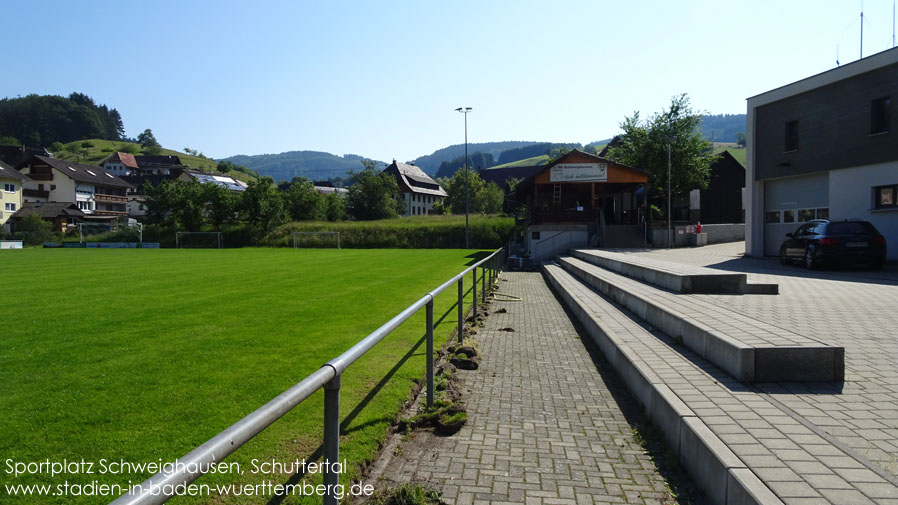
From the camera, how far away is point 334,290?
1416cm

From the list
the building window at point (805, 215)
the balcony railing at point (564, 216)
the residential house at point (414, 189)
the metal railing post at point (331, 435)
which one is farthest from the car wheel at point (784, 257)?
the residential house at point (414, 189)

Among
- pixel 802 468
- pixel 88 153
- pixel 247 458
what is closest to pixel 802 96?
pixel 802 468

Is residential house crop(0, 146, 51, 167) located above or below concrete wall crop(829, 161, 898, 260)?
above

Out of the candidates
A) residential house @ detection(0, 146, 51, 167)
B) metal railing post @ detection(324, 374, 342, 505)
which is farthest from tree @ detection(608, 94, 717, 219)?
residential house @ detection(0, 146, 51, 167)

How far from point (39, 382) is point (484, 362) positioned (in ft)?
16.3

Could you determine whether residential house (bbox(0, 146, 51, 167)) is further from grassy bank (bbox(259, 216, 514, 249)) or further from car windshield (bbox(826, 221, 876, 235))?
car windshield (bbox(826, 221, 876, 235))

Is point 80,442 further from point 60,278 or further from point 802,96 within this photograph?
point 802,96

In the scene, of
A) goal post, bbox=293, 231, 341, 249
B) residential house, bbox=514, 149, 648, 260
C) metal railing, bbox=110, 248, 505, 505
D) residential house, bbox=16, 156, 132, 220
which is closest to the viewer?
metal railing, bbox=110, 248, 505, 505

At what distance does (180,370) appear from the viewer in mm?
5941

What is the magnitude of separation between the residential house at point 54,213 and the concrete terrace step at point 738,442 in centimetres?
8185

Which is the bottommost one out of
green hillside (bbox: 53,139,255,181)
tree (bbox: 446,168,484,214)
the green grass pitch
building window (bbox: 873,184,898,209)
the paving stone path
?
the paving stone path

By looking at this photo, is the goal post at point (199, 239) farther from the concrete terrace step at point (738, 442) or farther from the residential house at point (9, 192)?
the concrete terrace step at point (738, 442)

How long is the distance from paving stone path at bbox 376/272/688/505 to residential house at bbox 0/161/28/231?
81869mm

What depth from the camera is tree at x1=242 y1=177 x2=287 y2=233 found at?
176 ft
